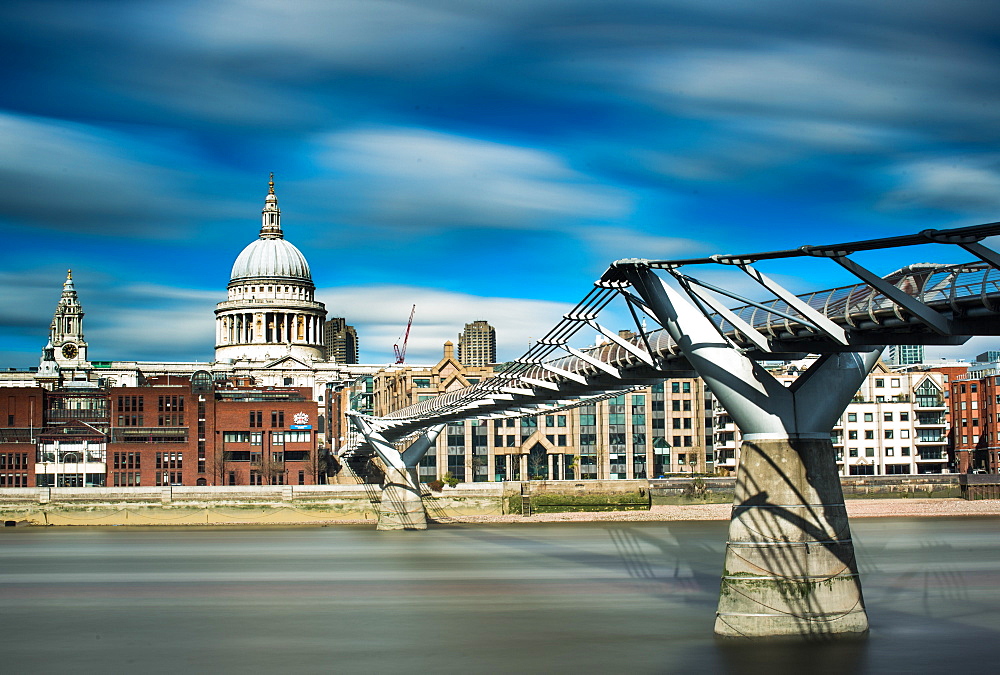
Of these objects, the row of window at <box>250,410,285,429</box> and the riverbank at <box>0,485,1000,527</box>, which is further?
the row of window at <box>250,410,285,429</box>

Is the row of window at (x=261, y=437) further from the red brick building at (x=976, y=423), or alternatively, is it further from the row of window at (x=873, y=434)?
the red brick building at (x=976, y=423)

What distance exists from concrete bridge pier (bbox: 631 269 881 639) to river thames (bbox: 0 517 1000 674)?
0.89 m

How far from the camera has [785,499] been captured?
29594 mm

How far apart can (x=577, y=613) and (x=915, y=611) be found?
9.13m

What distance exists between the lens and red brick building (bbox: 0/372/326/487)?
10331 centimetres

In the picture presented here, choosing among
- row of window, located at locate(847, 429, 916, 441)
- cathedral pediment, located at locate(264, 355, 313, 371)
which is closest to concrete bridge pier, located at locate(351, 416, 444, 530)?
row of window, located at locate(847, 429, 916, 441)

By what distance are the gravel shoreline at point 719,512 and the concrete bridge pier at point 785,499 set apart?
54.3 metres

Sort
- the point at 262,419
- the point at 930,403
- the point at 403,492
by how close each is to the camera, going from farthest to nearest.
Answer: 1. the point at 930,403
2. the point at 262,419
3. the point at 403,492

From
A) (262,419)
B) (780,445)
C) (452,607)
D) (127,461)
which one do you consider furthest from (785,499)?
(262,419)

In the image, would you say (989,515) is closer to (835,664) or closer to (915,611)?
(915,611)

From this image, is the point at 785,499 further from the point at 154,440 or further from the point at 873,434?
the point at 873,434

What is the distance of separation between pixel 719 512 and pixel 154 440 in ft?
149

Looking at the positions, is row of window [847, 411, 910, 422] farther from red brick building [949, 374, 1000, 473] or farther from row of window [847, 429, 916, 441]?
red brick building [949, 374, 1000, 473]

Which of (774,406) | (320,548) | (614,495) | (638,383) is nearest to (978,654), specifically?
(774,406)
